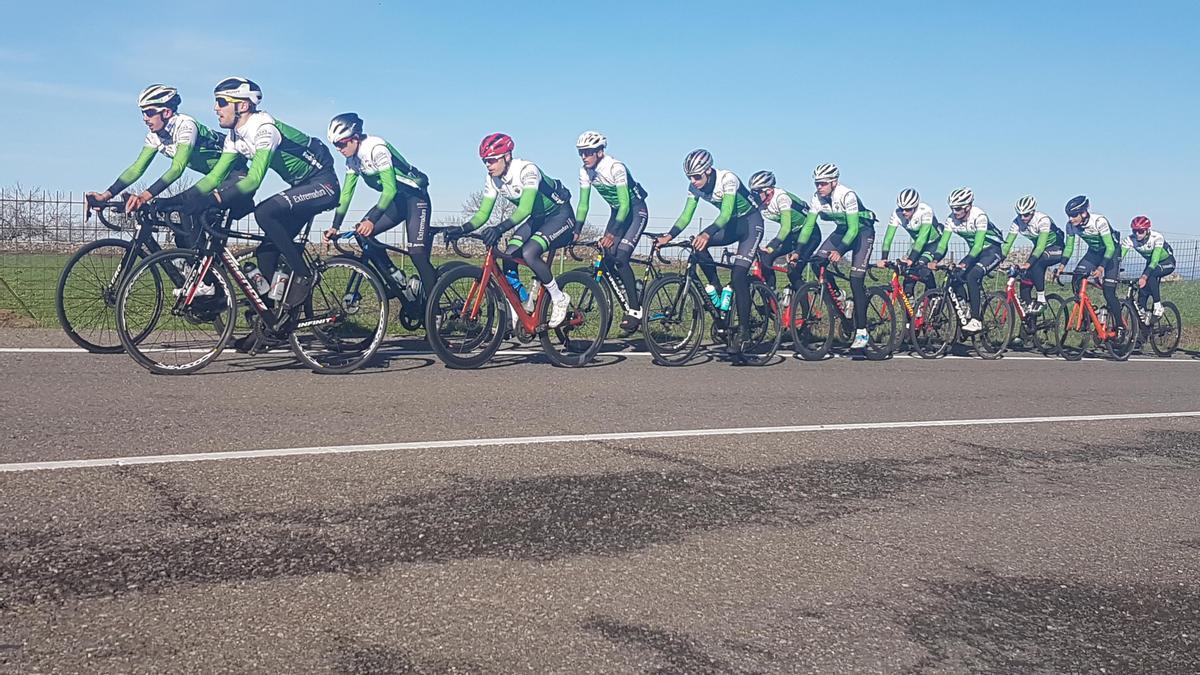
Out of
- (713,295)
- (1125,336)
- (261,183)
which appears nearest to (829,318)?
(713,295)

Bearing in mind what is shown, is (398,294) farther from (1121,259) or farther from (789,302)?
(1121,259)

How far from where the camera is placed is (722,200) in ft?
34.4

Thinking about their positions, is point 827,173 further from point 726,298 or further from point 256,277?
point 256,277

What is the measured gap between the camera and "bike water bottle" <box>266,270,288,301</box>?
7805mm

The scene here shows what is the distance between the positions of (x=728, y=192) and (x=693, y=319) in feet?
4.75

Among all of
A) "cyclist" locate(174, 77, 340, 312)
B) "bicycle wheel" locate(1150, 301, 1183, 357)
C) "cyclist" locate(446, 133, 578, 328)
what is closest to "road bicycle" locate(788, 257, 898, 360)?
"cyclist" locate(446, 133, 578, 328)

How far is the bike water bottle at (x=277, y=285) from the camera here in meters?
Result: 7.80

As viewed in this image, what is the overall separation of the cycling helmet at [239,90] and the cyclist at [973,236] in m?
9.24

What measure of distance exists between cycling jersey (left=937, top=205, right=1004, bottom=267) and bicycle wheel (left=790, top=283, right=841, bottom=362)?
3098mm

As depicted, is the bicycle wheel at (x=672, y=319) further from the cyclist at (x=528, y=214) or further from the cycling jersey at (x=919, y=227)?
the cycling jersey at (x=919, y=227)

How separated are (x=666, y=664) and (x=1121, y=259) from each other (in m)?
14.7

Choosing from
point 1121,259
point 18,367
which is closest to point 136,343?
point 18,367

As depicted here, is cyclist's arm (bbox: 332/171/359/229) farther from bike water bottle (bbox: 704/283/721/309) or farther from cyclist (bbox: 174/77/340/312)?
bike water bottle (bbox: 704/283/721/309)

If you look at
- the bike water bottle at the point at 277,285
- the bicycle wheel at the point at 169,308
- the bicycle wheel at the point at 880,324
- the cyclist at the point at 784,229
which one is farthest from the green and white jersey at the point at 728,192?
the bicycle wheel at the point at 169,308
